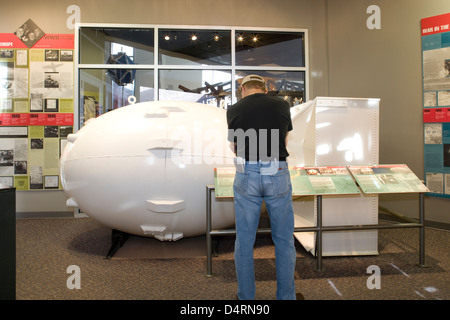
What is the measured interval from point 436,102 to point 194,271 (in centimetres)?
347

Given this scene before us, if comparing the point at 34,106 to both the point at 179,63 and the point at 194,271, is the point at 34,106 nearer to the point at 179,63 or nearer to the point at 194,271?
the point at 179,63

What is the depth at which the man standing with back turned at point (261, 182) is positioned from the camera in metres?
1.67

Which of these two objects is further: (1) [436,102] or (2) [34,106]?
(2) [34,106]

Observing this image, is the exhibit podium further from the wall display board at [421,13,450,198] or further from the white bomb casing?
the wall display board at [421,13,450,198]

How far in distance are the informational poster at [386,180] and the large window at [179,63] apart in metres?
2.49

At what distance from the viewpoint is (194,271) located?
93.0 inches

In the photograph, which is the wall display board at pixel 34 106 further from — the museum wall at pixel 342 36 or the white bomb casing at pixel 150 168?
the white bomb casing at pixel 150 168

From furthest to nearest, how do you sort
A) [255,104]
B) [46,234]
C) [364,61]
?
[364,61], [46,234], [255,104]

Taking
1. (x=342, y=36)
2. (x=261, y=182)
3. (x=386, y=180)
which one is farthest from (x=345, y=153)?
(x=342, y=36)

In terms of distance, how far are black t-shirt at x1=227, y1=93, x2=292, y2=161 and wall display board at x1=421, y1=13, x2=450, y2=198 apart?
2886 mm

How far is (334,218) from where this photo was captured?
267cm

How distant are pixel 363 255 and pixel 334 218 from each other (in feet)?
1.47
